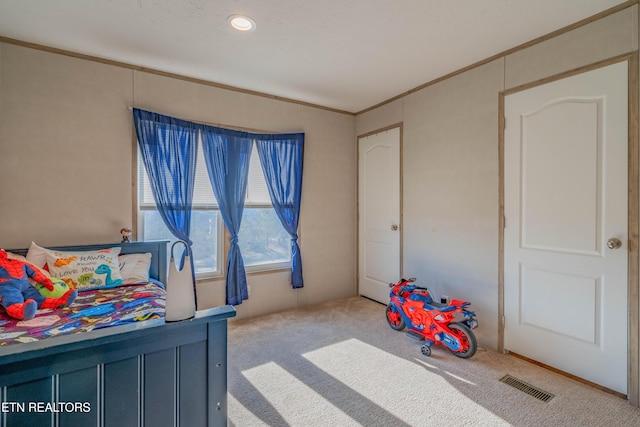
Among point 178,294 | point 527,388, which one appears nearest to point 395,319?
point 527,388

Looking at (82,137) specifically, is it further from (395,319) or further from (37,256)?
(395,319)

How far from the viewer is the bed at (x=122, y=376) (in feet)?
3.22

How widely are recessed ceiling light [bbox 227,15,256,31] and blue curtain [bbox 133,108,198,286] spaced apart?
48.1 inches

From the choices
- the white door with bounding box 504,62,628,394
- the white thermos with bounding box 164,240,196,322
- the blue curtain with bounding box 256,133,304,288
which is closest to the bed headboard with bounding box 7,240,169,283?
the blue curtain with bounding box 256,133,304,288

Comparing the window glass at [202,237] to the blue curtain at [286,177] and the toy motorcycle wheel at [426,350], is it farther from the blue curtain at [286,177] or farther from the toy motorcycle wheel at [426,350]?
the toy motorcycle wheel at [426,350]

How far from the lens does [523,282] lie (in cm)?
251

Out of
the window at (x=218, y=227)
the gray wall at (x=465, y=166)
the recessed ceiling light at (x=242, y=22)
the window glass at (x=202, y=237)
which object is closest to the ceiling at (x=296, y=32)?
the recessed ceiling light at (x=242, y=22)

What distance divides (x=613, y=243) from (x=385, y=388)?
1.81 m

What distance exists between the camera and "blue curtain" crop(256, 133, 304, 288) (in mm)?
3590

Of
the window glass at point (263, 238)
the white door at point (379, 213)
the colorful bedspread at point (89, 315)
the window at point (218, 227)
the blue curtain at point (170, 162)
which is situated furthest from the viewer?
the white door at point (379, 213)

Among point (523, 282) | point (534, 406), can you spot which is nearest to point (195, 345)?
point (534, 406)

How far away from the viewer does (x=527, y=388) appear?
83.5 inches

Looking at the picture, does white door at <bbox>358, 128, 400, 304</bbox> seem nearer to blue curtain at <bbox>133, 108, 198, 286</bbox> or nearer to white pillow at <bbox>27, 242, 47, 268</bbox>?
blue curtain at <bbox>133, 108, 198, 286</bbox>

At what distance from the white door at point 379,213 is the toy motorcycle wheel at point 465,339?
119cm
